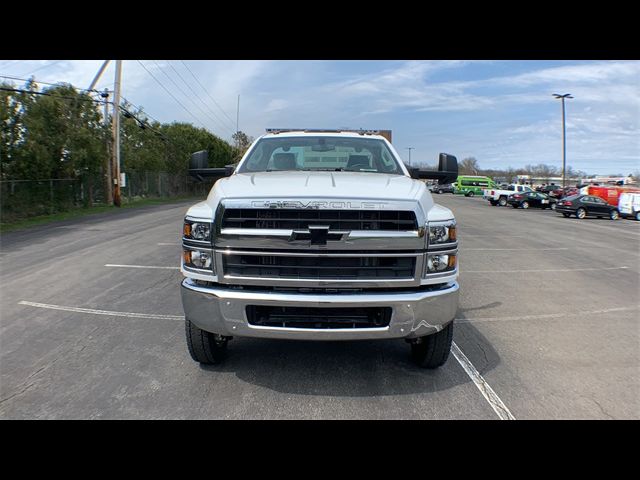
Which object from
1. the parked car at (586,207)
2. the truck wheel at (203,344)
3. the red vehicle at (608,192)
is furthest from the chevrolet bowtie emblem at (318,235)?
the red vehicle at (608,192)

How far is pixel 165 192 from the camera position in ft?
127

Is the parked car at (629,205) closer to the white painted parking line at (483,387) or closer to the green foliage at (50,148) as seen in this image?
the white painted parking line at (483,387)

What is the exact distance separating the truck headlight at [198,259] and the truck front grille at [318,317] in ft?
1.54

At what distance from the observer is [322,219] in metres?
3.29

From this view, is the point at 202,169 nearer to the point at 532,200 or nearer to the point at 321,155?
the point at 321,155

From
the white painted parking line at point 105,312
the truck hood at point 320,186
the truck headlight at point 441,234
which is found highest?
the truck hood at point 320,186

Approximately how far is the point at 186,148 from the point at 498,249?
35637 mm

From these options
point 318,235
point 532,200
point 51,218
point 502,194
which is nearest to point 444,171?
point 318,235

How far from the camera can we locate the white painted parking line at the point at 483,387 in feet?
10.7

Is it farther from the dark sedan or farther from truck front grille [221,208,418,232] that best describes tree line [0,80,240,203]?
the dark sedan

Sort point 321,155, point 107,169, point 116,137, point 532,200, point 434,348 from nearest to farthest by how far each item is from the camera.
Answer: point 434,348, point 321,155, point 116,137, point 107,169, point 532,200

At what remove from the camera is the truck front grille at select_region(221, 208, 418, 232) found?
329cm

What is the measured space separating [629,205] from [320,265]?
33.5 meters

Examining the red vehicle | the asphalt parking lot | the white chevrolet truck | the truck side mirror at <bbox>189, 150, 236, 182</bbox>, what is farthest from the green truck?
the white chevrolet truck
